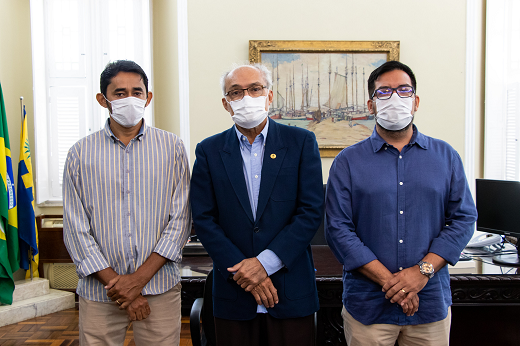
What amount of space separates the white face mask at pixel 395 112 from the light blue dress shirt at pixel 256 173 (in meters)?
0.46

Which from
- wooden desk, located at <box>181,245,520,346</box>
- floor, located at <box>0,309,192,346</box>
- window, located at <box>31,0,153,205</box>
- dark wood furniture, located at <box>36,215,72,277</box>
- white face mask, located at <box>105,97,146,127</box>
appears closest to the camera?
white face mask, located at <box>105,97,146,127</box>

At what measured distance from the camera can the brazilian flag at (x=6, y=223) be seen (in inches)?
136

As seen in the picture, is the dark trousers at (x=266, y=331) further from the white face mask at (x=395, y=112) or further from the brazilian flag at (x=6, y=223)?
the brazilian flag at (x=6, y=223)

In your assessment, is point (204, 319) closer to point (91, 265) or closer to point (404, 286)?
point (91, 265)

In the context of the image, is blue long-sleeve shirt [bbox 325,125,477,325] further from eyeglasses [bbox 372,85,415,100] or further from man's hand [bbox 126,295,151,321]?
man's hand [bbox 126,295,151,321]

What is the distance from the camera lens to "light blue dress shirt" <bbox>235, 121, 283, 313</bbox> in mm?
1447

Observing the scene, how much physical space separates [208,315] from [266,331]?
0.40 metres

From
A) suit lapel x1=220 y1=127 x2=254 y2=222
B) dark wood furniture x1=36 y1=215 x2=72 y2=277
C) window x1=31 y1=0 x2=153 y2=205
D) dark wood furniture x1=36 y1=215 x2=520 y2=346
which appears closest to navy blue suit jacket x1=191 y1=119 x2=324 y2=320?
suit lapel x1=220 y1=127 x2=254 y2=222

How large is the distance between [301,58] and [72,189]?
295 cm

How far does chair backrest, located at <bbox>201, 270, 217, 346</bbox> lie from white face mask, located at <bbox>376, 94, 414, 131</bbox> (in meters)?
0.99

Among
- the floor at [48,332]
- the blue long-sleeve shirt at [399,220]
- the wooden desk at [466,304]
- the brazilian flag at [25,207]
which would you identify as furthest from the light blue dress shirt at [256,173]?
the brazilian flag at [25,207]

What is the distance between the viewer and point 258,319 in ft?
4.94

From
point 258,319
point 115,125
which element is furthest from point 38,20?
point 258,319

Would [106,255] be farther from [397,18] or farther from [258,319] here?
[397,18]
